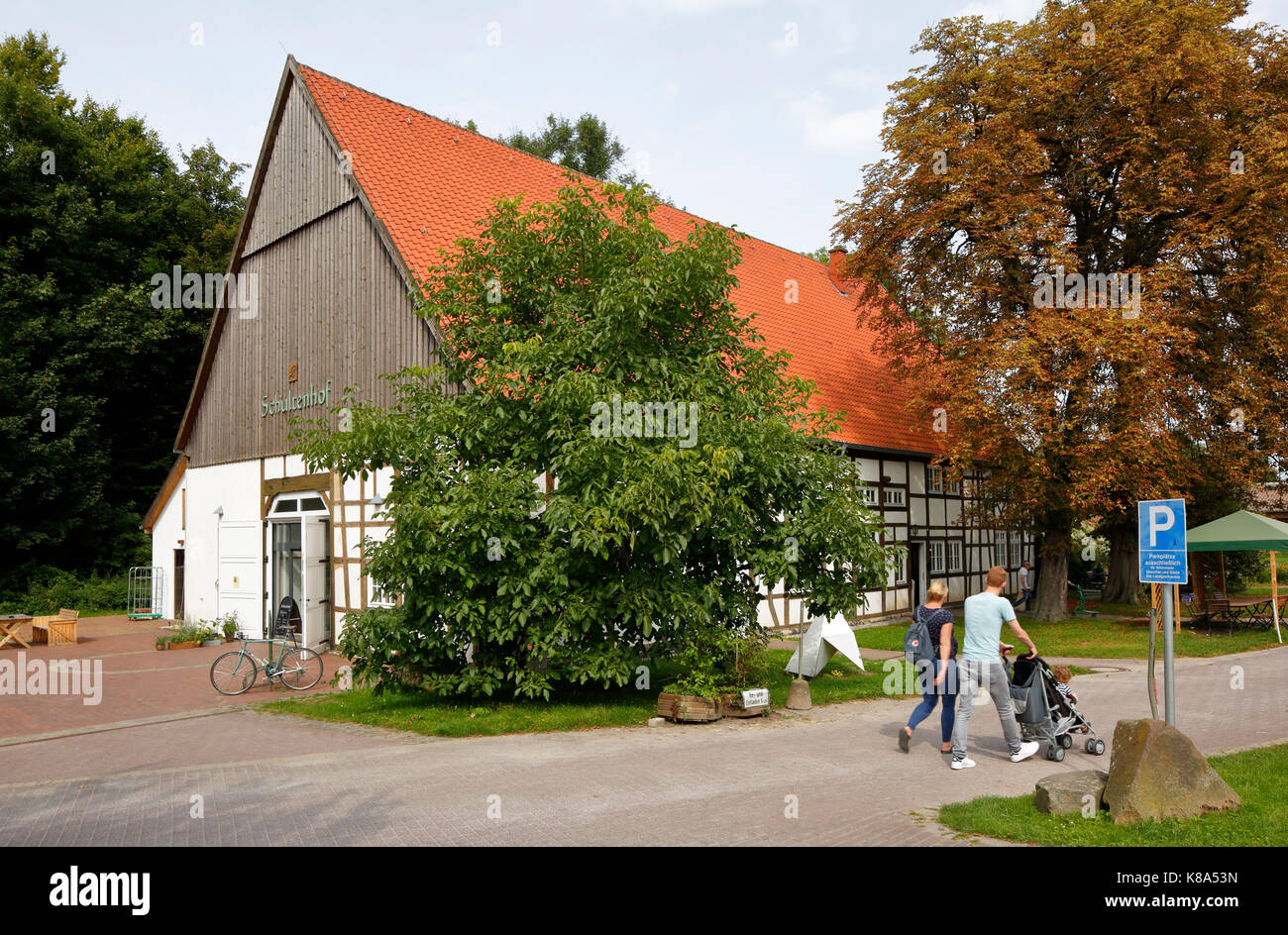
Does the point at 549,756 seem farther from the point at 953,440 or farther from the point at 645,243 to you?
the point at 953,440

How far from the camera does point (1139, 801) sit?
20.3ft

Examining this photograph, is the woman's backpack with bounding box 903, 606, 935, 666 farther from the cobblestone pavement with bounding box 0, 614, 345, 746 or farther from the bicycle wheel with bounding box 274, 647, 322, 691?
the bicycle wheel with bounding box 274, 647, 322, 691

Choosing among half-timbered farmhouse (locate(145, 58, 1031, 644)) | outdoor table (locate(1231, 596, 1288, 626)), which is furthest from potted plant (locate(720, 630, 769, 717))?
outdoor table (locate(1231, 596, 1288, 626))

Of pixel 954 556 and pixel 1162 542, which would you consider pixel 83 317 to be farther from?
pixel 1162 542

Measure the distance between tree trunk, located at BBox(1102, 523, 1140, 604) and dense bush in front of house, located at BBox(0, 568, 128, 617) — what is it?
30.9 m

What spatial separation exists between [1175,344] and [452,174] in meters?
14.5

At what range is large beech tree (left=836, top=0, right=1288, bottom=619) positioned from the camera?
1811 cm

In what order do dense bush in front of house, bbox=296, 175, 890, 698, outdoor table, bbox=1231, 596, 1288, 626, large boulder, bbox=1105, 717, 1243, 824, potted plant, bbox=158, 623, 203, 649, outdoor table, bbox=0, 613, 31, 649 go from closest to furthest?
large boulder, bbox=1105, 717, 1243, 824 < dense bush in front of house, bbox=296, 175, 890, 698 < potted plant, bbox=158, 623, 203, 649 < outdoor table, bbox=0, 613, 31, 649 < outdoor table, bbox=1231, 596, 1288, 626

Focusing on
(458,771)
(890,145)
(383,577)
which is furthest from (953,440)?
(458,771)

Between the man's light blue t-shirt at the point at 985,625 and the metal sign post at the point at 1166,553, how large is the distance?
1249mm

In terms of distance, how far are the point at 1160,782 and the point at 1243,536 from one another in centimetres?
1549

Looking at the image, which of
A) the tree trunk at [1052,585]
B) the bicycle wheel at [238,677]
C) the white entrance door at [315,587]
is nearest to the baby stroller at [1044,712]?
the bicycle wheel at [238,677]

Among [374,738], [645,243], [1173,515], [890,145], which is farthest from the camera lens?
[890,145]

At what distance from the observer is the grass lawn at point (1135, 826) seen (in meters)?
5.76
